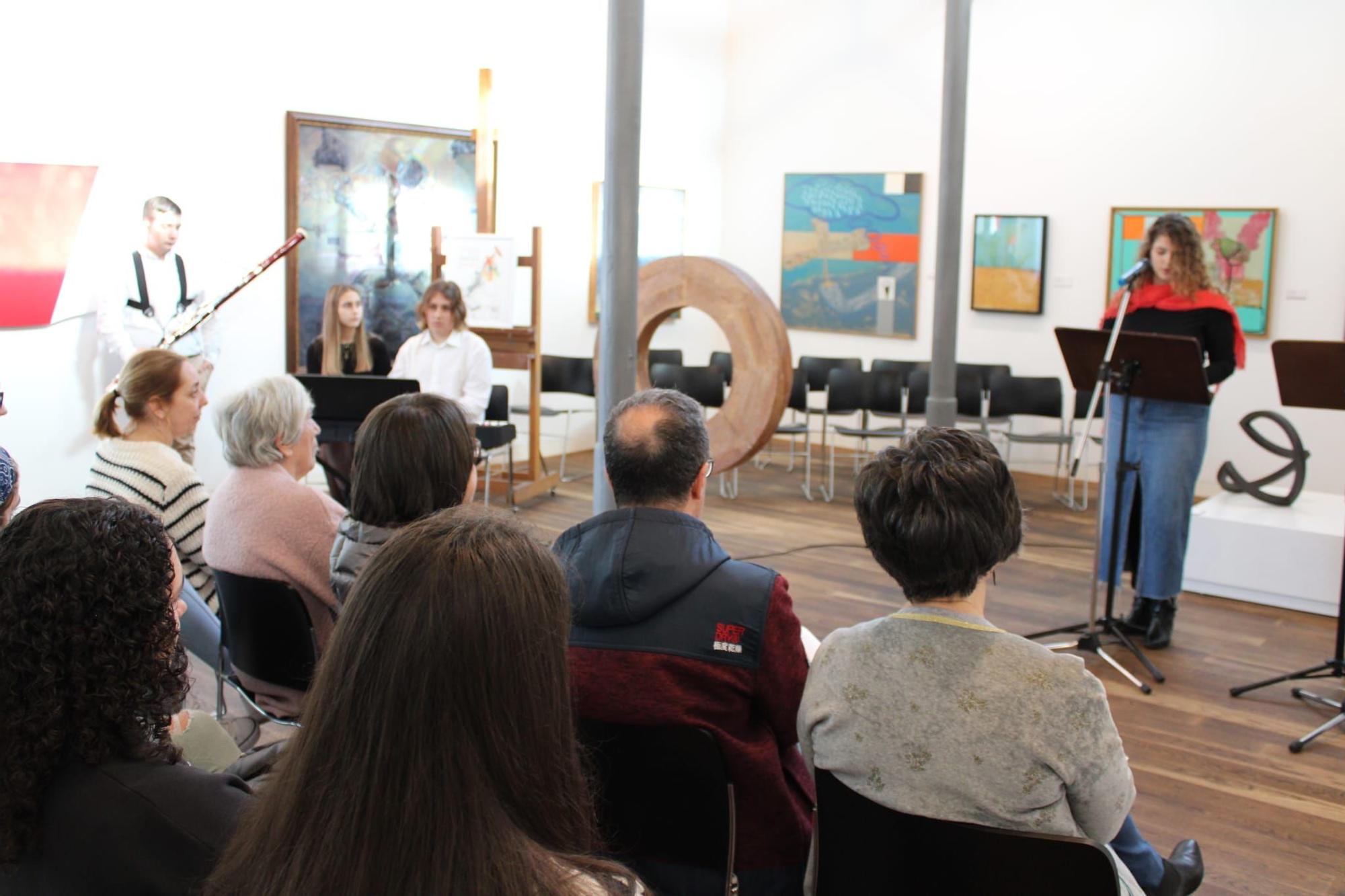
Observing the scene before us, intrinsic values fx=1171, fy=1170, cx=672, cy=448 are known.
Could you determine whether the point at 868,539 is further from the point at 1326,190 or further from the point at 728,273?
the point at 1326,190

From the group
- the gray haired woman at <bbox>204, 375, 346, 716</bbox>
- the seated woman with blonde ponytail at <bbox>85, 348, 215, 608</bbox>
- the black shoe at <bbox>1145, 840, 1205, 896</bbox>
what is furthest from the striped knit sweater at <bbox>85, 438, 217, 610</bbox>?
the black shoe at <bbox>1145, 840, 1205, 896</bbox>

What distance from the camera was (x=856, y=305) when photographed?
9586 mm

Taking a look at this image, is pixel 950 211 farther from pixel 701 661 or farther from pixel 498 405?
pixel 701 661

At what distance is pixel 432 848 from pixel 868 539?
102cm

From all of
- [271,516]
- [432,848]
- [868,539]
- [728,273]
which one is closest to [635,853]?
[868,539]

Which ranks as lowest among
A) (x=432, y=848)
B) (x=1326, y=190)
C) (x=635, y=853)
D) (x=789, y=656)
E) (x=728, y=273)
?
(x=635, y=853)

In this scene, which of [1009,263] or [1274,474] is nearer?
[1274,474]

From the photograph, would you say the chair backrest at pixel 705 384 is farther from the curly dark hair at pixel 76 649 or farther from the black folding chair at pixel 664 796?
the curly dark hair at pixel 76 649

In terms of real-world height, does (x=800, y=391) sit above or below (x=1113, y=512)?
above

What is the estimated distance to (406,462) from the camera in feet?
8.20

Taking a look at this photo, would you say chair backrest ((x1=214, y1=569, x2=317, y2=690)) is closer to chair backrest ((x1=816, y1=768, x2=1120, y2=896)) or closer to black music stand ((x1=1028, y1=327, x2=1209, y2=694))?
chair backrest ((x1=816, y1=768, x2=1120, y2=896))

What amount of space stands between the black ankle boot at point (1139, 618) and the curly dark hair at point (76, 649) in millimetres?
4246

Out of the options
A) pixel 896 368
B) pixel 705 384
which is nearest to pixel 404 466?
pixel 705 384

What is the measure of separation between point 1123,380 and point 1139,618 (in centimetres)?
113
